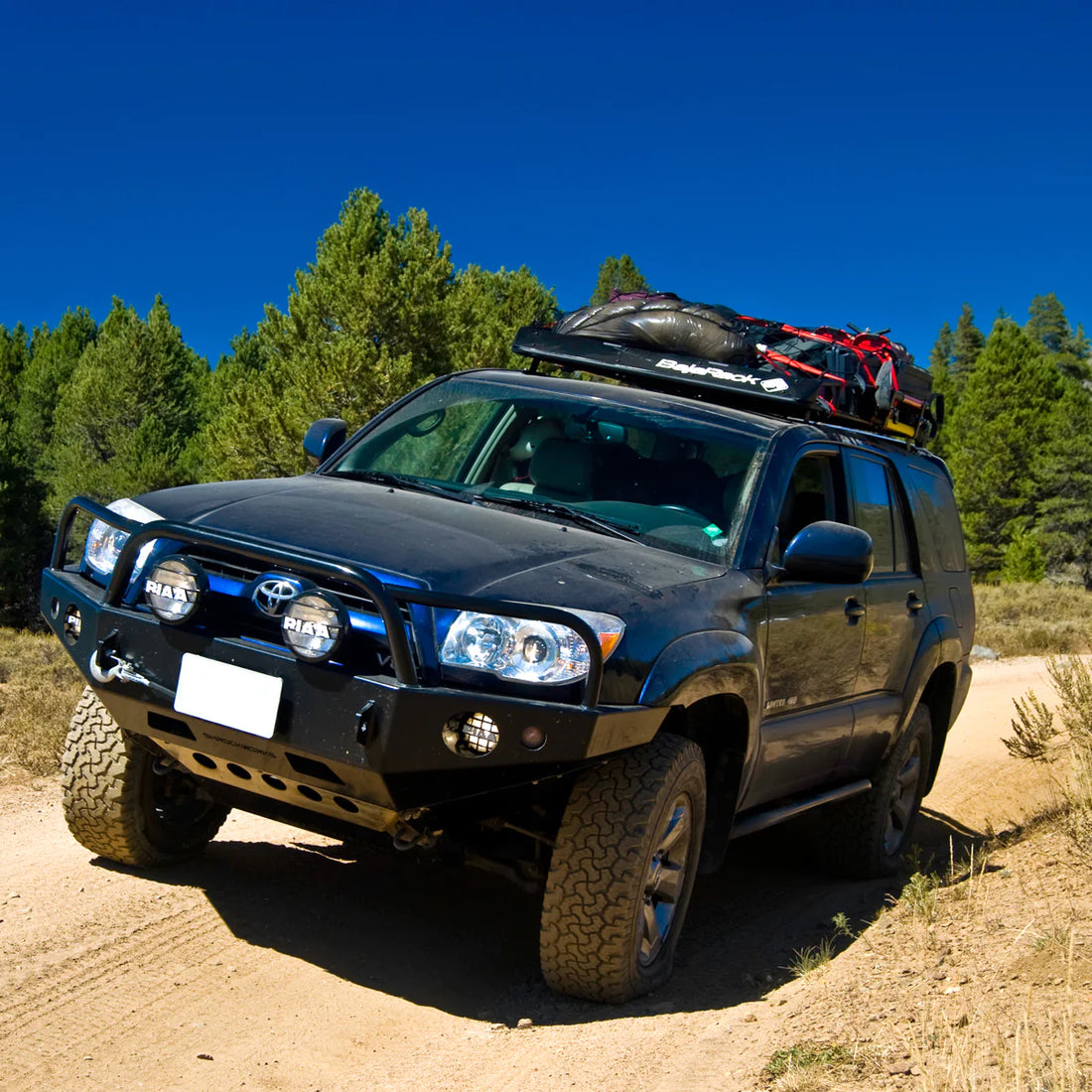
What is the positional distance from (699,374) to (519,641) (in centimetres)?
228

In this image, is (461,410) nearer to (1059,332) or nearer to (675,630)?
(675,630)

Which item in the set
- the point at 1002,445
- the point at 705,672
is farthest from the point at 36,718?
the point at 1002,445

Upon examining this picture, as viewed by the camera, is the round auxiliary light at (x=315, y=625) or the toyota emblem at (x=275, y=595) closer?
the round auxiliary light at (x=315, y=625)

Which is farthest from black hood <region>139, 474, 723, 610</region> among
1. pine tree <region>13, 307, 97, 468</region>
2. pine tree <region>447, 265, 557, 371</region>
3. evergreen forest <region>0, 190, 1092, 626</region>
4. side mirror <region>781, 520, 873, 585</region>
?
pine tree <region>13, 307, 97, 468</region>

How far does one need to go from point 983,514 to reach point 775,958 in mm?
44660

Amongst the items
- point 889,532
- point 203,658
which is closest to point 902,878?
point 889,532

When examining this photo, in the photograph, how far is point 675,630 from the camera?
3670 mm

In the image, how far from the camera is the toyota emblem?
3365 mm

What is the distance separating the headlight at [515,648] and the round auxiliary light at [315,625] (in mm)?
280

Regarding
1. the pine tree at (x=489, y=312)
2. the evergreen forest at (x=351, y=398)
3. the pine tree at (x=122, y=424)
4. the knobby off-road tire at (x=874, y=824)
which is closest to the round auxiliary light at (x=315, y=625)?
the knobby off-road tire at (x=874, y=824)

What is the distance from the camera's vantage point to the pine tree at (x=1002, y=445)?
46188mm

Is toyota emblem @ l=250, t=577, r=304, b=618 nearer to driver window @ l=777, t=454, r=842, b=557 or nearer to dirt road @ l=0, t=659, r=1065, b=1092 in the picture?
dirt road @ l=0, t=659, r=1065, b=1092

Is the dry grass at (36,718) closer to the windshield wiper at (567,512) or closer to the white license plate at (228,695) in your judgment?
the windshield wiper at (567,512)

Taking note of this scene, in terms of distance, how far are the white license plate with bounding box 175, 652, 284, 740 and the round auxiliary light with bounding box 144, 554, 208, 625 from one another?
123mm
